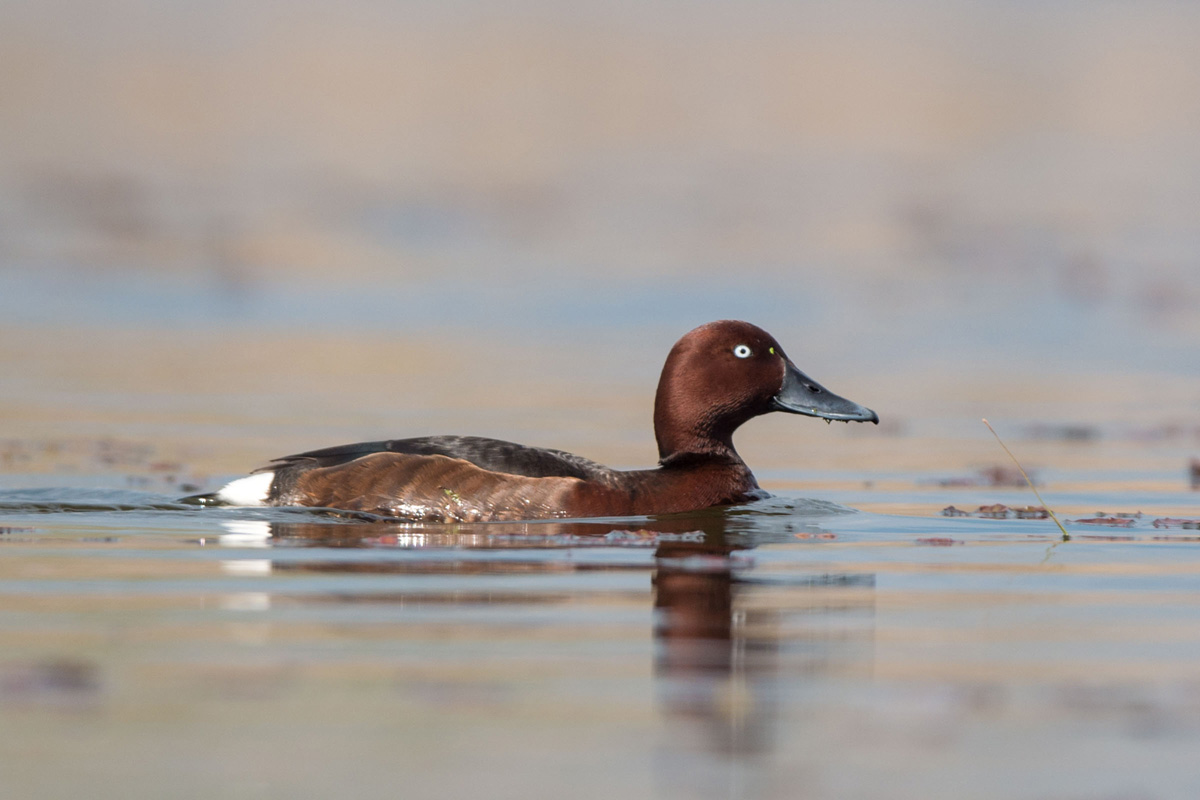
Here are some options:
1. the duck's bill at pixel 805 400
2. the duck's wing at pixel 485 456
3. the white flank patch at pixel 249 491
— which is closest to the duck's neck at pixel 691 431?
the duck's bill at pixel 805 400

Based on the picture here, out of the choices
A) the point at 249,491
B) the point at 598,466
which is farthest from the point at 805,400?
the point at 249,491

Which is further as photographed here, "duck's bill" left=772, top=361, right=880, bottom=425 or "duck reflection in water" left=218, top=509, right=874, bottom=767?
"duck's bill" left=772, top=361, right=880, bottom=425

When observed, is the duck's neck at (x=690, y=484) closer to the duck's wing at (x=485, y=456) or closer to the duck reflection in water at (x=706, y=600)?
the duck reflection in water at (x=706, y=600)

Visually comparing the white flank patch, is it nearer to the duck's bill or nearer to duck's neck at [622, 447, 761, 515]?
duck's neck at [622, 447, 761, 515]

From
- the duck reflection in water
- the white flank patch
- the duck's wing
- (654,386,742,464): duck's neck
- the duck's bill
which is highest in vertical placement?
the duck's bill

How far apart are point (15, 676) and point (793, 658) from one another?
241 centimetres

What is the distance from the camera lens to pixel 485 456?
9570mm

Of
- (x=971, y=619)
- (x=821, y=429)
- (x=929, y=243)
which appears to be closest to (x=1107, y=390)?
(x=821, y=429)

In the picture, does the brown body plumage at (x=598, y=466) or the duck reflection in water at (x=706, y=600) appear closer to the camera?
the duck reflection in water at (x=706, y=600)

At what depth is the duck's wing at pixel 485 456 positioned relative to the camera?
9539mm

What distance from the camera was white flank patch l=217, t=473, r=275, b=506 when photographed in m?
9.87

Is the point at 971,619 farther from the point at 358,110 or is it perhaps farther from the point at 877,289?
the point at 358,110

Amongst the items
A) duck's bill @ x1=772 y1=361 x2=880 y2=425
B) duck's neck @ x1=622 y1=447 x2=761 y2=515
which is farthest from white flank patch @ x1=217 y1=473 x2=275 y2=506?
duck's bill @ x1=772 y1=361 x2=880 y2=425

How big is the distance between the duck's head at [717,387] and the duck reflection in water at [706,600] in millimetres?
625
